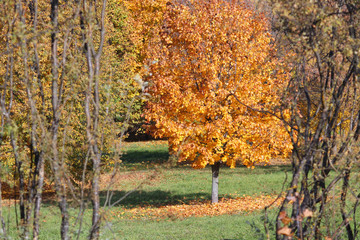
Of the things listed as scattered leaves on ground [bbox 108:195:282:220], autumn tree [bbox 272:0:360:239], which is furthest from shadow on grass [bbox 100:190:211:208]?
autumn tree [bbox 272:0:360:239]

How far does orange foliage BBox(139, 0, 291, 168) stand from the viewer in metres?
12.6

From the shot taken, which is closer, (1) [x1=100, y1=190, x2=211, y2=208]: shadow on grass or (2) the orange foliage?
(2) the orange foliage

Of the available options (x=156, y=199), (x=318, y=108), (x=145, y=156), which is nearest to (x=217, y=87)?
(x=156, y=199)

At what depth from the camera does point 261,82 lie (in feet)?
42.6

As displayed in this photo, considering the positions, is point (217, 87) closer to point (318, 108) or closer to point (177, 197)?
point (177, 197)

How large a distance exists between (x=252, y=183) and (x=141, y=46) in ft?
40.2

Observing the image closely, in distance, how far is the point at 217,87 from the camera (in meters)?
13.3


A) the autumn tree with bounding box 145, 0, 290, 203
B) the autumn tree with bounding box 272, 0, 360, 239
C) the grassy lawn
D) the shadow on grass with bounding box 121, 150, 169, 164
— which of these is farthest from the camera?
the shadow on grass with bounding box 121, 150, 169, 164

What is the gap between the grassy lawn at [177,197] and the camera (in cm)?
951

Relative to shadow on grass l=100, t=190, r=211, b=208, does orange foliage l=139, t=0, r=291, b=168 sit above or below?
above

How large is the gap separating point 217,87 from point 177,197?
20.4 feet

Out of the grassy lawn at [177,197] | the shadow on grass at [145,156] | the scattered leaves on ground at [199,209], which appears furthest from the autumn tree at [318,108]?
the shadow on grass at [145,156]

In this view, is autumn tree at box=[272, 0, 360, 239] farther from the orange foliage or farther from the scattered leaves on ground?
the scattered leaves on ground

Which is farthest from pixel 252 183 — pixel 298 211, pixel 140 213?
pixel 298 211
